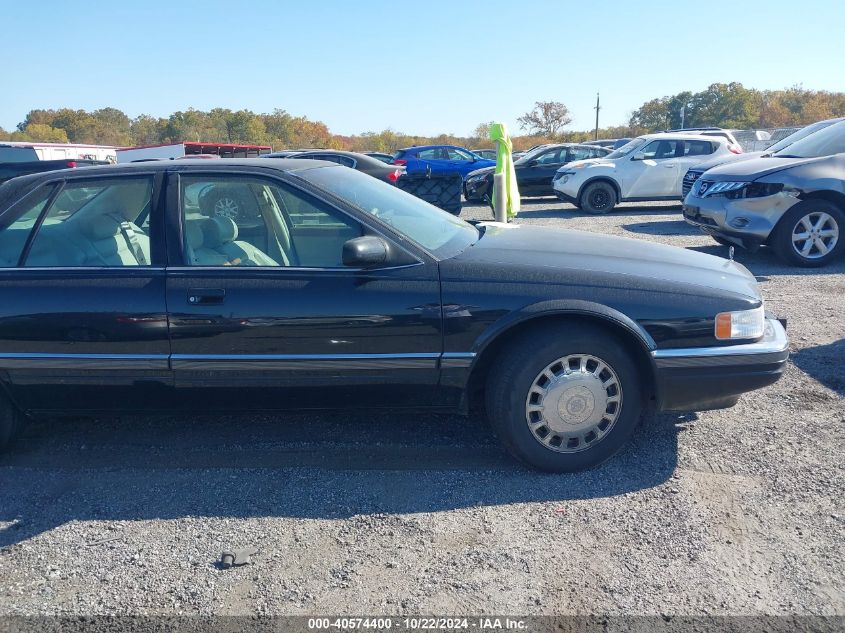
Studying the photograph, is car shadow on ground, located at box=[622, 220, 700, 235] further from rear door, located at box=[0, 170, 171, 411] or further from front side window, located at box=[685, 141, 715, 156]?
rear door, located at box=[0, 170, 171, 411]

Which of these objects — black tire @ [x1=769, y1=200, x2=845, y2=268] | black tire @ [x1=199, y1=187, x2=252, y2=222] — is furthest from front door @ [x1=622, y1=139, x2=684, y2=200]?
black tire @ [x1=199, y1=187, x2=252, y2=222]

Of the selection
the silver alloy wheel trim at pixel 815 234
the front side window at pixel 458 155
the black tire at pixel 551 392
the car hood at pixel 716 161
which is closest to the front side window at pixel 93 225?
the black tire at pixel 551 392

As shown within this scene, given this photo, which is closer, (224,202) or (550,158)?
(224,202)

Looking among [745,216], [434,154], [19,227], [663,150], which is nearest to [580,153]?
[663,150]

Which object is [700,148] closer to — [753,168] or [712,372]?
[753,168]

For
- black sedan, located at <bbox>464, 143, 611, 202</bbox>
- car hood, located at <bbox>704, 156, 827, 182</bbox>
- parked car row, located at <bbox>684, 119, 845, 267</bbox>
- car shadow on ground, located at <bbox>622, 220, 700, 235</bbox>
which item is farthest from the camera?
black sedan, located at <bbox>464, 143, 611, 202</bbox>

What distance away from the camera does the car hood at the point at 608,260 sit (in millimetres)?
3400

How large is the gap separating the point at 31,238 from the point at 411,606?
267 cm

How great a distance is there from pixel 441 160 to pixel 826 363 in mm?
16219

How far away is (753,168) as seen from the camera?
27.2 ft

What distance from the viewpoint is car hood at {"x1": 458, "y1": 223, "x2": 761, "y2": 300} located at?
3.40 metres

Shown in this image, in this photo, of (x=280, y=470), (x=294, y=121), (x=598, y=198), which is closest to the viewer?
(x=280, y=470)

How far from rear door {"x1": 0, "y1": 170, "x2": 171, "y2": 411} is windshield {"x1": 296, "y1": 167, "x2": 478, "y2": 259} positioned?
3.01 feet

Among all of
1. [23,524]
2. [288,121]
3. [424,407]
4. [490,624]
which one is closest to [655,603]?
[490,624]
